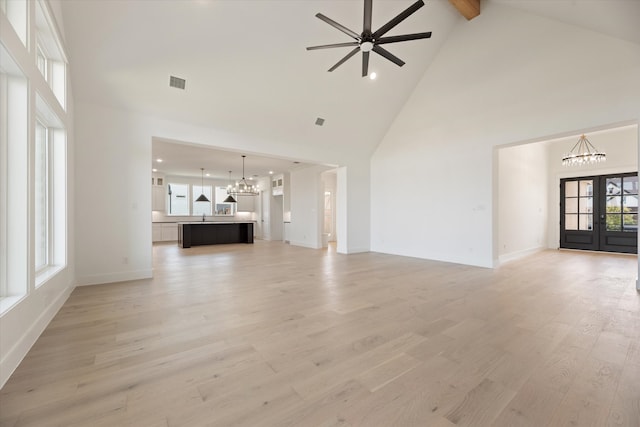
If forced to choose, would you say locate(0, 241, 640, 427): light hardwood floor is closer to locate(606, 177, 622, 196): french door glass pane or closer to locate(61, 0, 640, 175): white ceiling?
locate(61, 0, 640, 175): white ceiling

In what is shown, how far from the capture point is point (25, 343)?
2086 millimetres

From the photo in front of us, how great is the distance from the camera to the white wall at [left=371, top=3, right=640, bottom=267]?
13.6 feet

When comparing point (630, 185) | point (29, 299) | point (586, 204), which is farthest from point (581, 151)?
point (29, 299)

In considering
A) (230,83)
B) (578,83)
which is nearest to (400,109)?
(578,83)

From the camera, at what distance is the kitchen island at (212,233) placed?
9281mm

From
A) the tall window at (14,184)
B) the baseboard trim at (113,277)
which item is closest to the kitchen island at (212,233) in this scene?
the baseboard trim at (113,277)

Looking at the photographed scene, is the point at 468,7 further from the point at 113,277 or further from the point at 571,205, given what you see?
the point at 113,277

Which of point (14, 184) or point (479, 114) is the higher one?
point (479, 114)

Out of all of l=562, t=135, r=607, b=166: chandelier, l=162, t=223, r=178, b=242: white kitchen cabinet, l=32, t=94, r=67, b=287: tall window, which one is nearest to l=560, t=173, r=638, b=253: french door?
l=562, t=135, r=607, b=166: chandelier

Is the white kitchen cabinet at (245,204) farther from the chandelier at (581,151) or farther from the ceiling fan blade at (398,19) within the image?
the chandelier at (581,151)

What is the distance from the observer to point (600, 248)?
24.8 feet

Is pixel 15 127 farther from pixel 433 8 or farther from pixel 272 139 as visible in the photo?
pixel 433 8

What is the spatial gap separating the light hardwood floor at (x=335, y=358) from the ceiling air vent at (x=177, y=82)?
3.21 meters

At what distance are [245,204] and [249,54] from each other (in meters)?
9.52
